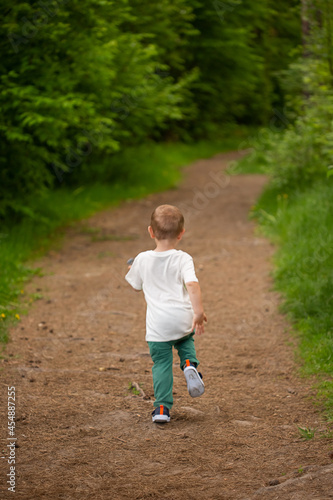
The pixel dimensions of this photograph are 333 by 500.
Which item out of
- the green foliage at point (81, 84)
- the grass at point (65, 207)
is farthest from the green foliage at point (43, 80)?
the grass at point (65, 207)

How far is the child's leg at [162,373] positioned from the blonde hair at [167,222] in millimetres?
702

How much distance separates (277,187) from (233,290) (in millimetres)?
4105

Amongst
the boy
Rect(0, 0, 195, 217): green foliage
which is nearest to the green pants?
the boy

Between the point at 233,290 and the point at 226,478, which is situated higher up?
the point at 226,478

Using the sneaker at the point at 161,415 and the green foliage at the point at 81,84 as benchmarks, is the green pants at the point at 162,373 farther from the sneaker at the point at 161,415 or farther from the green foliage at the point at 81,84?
the green foliage at the point at 81,84

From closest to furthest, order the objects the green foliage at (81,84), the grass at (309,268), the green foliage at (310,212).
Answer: the grass at (309,268) → the green foliage at (310,212) → the green foliage at (81,84)

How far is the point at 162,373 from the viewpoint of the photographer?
3.78 meters

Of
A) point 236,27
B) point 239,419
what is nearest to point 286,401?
point 239,419

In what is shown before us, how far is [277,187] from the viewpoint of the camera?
34.4ft

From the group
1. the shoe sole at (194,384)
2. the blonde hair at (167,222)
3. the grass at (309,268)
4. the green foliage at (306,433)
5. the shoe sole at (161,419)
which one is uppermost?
the blonde hair at (167,222)

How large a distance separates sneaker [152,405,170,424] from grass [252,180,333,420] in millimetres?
1042

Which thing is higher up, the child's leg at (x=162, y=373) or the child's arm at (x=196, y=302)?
the child's arm at (x=196, y=302)

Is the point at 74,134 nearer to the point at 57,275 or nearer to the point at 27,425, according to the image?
the point at 57,275

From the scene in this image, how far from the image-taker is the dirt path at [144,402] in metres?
3.06
